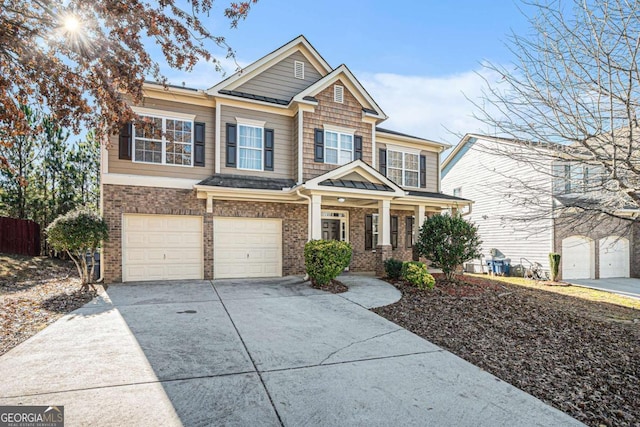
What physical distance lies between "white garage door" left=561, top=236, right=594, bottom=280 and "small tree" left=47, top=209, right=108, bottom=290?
60.6ft

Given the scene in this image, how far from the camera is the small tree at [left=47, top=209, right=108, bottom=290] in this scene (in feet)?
27.4

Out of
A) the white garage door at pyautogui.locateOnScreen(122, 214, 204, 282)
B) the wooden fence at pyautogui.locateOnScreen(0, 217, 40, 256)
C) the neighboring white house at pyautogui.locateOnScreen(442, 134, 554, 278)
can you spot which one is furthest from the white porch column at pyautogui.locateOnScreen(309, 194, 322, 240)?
the wooden fence at pyautogui.locateOnScreen(0, 217, 40, 256)

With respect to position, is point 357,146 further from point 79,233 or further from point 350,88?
point 79,233

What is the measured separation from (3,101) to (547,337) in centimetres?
1053

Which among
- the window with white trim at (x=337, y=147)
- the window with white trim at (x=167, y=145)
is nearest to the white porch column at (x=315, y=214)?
the window with white trim at (x=337, y=147)

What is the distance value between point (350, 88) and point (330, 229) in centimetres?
552

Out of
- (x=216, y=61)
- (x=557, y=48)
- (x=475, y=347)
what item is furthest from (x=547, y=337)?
(x=216, y=61)

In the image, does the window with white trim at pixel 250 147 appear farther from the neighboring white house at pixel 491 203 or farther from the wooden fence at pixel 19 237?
the wooden fence at pixel 19 237

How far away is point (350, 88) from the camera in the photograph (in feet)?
42.1

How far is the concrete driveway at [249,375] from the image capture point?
315 cm

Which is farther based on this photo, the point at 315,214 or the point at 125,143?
the point at 315,214

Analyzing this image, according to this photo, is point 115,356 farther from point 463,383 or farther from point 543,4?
point 543,4

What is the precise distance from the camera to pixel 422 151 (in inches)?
587

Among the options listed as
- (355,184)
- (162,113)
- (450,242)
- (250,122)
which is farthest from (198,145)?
(450,242)
